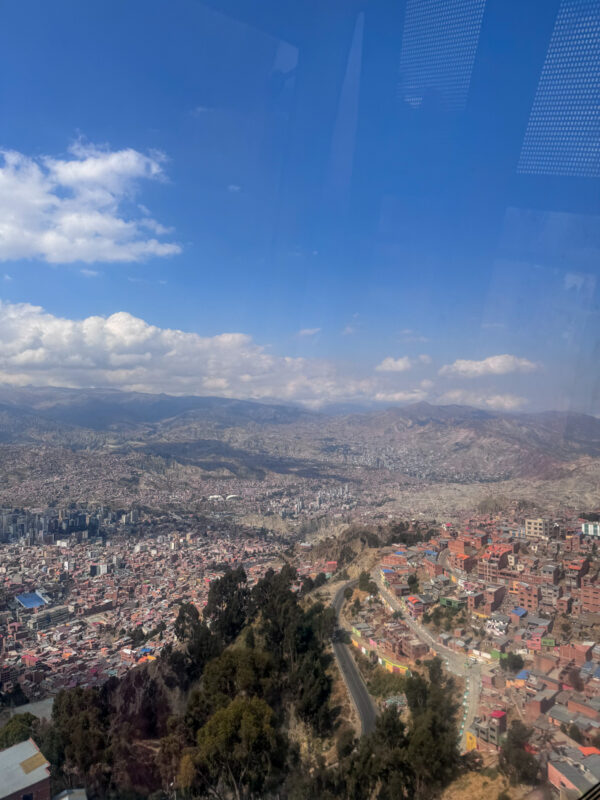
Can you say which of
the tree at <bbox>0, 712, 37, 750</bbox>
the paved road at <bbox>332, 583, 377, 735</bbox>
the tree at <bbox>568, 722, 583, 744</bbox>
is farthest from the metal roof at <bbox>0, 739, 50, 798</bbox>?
the tree at <bbox>568, 722, 583, 744</bbox>

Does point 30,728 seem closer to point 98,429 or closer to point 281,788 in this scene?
point 281,788

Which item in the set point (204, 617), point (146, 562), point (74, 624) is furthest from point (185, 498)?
point (204, 617)

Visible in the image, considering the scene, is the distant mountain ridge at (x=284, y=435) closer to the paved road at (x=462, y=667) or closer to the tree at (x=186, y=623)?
the paved road at (x=462, y=667)

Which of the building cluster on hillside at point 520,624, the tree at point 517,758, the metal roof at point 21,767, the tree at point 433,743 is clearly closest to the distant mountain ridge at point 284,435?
the building cluster on hillside at point 520,624

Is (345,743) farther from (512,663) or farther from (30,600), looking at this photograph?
(30,600)

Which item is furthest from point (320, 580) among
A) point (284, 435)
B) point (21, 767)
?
point (284, 435)
